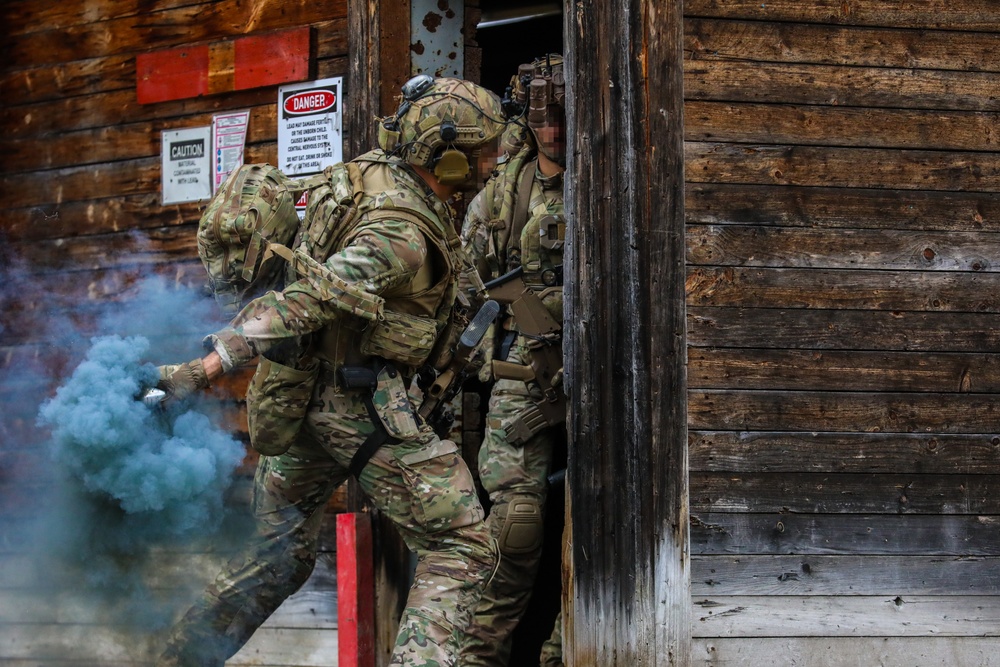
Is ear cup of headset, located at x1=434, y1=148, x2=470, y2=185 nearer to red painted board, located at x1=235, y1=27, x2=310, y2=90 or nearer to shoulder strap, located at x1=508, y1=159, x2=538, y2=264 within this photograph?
shoulder strap, located at x1=508, y1=159, x2=538, y2=264

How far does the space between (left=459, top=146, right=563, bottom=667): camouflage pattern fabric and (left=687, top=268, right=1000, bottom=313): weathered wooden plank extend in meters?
0.84

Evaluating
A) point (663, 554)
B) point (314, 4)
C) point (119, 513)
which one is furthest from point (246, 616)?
point (314, 4)

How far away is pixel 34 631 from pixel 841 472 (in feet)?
10.5

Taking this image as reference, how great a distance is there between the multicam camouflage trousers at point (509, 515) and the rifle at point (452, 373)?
0.79 meters

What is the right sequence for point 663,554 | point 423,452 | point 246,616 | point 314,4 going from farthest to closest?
point 314,4
point 663,554
point 246,616
point 423,452

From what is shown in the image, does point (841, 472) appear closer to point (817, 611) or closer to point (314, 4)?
point (817, 611)

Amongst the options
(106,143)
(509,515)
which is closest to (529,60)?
(106,143)

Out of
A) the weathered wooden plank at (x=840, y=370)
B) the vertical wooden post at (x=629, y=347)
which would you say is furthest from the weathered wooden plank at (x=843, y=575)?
the weathered wooden plank at (x=840, y=370)

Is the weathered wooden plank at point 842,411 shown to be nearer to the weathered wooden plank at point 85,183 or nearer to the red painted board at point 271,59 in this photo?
the red painted board at point 271,59

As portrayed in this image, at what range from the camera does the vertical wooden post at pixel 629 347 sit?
4734 mm

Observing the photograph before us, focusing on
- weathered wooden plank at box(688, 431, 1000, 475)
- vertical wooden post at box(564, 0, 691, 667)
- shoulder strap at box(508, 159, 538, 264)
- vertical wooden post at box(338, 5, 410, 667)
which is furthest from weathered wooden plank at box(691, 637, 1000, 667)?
shoulder strap at box(508, 159, 538, 264)

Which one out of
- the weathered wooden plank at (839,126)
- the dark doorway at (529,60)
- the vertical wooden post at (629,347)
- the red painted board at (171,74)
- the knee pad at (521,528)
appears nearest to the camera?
the vertical wooden post at (629,347)

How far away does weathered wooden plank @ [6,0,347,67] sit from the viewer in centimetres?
545

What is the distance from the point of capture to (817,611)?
482cm
